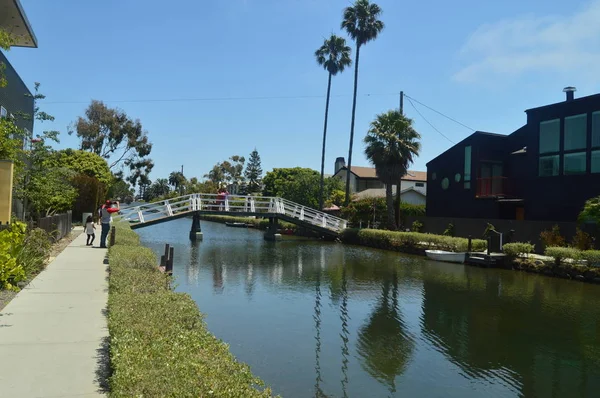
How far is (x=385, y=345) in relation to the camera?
10008 millimetres

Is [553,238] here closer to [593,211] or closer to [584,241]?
[584,241]

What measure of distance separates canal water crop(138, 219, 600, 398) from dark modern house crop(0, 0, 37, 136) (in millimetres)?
8945

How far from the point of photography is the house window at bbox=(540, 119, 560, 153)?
86.1ft

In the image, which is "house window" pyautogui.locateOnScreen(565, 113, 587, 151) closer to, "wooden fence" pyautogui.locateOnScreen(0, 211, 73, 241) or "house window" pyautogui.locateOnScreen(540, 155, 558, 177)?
"house window" pyautogui.locateOnScreen(540, 155, 558, 177)

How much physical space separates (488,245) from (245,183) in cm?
7321

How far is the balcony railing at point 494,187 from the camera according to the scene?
30.7 m

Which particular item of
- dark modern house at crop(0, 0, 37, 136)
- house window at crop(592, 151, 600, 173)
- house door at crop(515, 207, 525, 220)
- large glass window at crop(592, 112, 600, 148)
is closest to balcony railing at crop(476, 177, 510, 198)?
house door at crop(515, 207, 525, 220)

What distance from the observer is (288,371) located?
8.23m

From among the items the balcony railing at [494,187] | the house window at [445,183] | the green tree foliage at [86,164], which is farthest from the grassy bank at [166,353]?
the green tree foliage at [86,164]

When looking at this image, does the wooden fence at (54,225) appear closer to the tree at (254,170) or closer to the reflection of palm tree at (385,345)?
the reflection of palm tree at (385,345)

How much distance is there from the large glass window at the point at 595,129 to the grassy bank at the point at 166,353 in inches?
912

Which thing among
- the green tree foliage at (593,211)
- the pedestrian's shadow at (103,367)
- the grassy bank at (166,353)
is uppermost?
the green tree foliage at (593,211)

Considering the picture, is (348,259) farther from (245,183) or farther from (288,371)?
(245,183)

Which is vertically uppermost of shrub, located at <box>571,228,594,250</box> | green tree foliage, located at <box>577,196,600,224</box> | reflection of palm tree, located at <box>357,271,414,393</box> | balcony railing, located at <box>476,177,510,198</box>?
balcony railing, located at <box>476,177,510,198</box>
